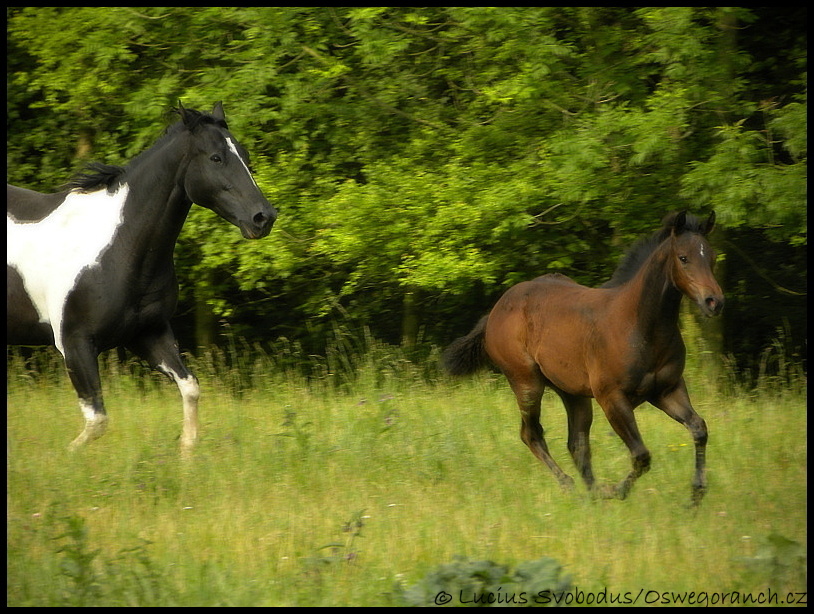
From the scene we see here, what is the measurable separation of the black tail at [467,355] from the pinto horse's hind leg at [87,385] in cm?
245

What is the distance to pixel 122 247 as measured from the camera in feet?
22.7

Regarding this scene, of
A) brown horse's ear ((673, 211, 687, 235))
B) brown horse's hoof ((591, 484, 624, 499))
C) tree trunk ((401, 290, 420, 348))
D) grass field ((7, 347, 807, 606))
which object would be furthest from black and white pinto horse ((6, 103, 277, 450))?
tree trunk ((401, 290, 420, 348))

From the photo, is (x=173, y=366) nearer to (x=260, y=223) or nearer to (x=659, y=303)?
(x=260, y=223)

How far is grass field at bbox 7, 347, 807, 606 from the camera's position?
4504 mm

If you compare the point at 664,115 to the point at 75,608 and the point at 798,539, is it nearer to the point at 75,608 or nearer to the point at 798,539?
the point at 798,539

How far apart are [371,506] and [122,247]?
8.29 feet

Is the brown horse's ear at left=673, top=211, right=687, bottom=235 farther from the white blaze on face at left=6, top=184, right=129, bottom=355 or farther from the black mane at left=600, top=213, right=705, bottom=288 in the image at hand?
the white blaze on face at left=6, top=184, right=129, bottom=355

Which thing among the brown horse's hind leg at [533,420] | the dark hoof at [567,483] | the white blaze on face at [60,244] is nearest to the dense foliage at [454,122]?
the brown horse's hind leg at [533,420]

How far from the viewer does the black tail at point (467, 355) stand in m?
7.39

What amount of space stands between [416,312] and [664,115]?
5700 millimetres

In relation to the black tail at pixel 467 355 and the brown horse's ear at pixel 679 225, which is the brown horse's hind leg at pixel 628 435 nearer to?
the brown horse's ear at pixel 679 225

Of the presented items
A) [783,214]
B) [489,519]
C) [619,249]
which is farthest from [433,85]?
[489,519]

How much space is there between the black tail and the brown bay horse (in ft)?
1.33

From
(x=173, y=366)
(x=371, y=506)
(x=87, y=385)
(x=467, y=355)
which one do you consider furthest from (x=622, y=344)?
(x=87, y=385)
